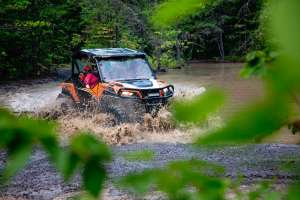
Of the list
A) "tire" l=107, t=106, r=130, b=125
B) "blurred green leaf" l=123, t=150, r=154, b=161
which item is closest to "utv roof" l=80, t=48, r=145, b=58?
"tire" l=107, t=106, r=130, b=125

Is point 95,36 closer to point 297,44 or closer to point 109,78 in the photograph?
point 109,78

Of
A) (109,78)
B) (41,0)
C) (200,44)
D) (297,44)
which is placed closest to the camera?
(297,44)

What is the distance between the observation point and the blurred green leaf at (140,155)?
75cm

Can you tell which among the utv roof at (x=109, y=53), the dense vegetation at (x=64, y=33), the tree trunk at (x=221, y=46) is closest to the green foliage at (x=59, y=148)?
the utv roof at (x=109, y=53)

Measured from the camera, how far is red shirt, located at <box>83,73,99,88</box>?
38.2ft

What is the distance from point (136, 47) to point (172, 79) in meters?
2.38

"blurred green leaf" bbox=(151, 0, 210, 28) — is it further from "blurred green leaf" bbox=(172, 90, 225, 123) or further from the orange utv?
the orange utv

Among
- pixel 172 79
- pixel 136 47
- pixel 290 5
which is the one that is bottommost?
pixel 172 79

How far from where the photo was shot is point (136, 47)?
24.9m

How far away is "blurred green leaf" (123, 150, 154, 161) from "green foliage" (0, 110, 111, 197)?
0.17 metres

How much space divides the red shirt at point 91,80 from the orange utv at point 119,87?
0.22 ft

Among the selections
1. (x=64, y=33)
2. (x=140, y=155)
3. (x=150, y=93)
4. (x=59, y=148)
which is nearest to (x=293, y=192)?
(x=59, y=148)

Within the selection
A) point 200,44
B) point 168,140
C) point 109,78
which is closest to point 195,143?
point 168,140

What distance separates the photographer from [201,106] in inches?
18.2
